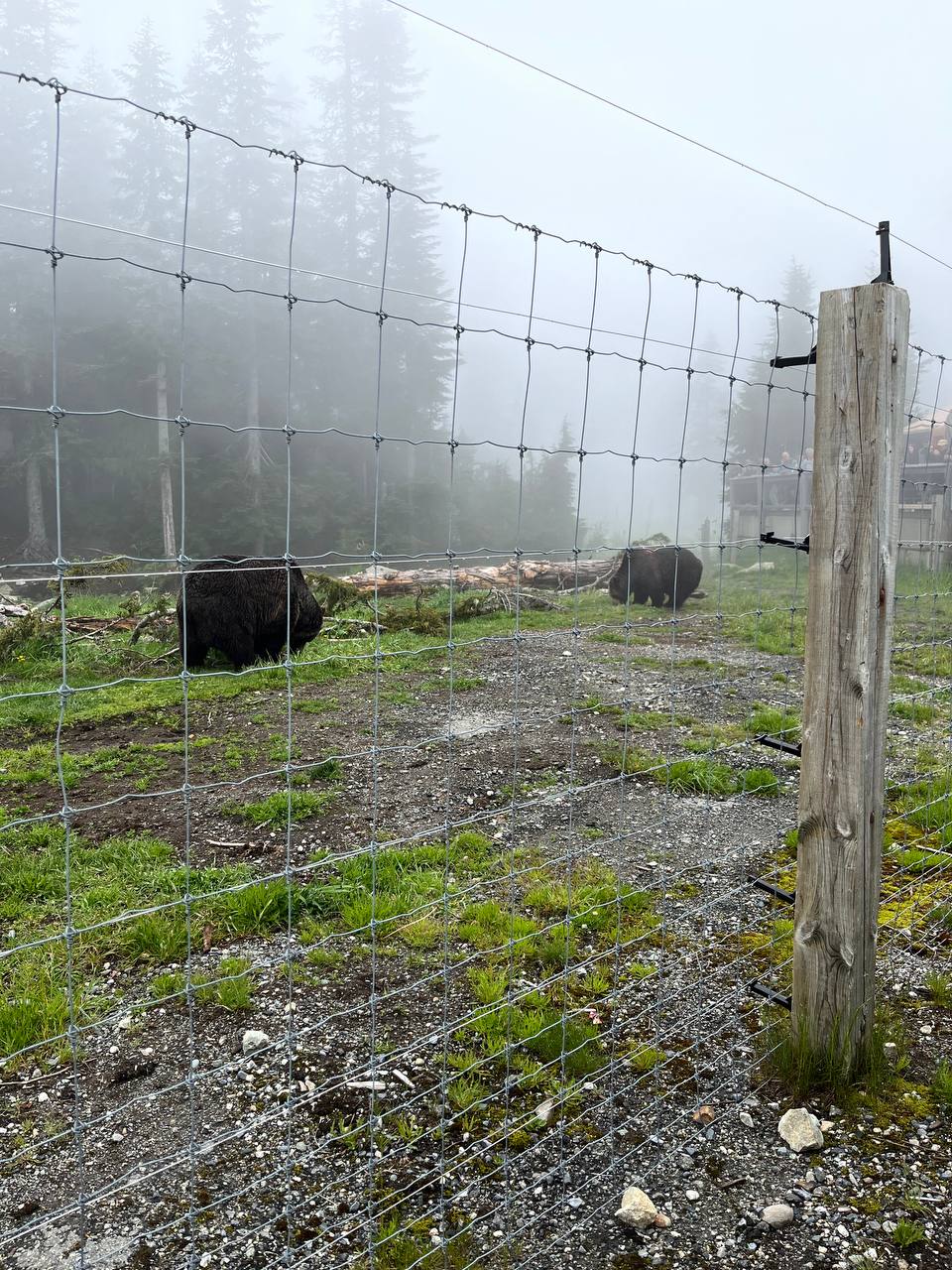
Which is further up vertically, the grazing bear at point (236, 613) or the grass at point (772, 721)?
the grazing bear at point (236, 613)

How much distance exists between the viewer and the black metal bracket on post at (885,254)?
9.43 feet

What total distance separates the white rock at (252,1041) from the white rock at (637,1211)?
1.32m

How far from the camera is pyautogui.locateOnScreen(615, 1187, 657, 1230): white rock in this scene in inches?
89.1

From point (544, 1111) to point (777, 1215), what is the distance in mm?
702

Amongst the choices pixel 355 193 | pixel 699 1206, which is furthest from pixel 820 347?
Result: pixel 355 193

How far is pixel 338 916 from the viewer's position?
395 centimetres

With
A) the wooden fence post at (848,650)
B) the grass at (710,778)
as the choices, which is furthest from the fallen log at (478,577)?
the wooden fence post at (848,650)

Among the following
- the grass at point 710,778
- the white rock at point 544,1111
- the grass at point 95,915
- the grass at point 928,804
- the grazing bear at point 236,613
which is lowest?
the grass at point 95,915

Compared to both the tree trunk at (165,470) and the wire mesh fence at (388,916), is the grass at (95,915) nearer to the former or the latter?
the wire mesh fence at (388,916)

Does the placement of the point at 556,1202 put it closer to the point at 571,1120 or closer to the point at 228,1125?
the point at 571,1120

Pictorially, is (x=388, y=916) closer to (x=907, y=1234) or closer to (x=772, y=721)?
(x=907, y=1234)

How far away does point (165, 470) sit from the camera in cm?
2959

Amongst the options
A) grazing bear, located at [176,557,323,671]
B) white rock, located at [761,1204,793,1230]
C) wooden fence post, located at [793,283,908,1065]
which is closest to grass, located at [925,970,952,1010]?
wooden fence post, located at [793,283,908,1065]

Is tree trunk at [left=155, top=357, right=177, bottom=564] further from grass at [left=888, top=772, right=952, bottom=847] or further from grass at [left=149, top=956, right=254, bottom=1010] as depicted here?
grass at [left=149, top=956, right=254, bottom=1010]
